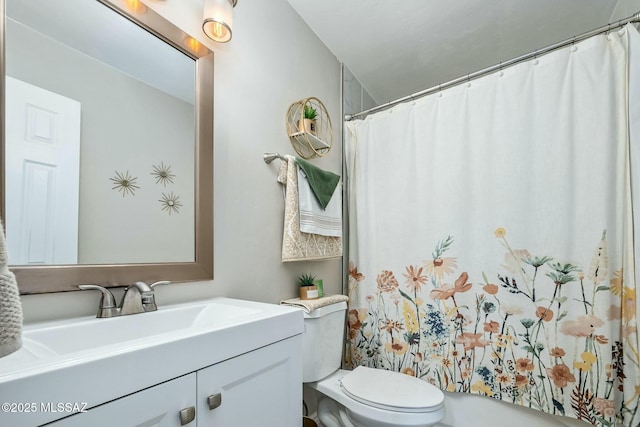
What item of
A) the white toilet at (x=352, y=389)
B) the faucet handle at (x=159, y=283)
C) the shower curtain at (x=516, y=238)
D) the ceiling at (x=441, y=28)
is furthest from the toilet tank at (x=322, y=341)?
the ceiling at (x=441, y=28)

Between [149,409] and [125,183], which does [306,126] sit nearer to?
[125,183]

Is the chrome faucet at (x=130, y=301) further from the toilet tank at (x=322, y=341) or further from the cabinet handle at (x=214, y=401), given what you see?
the toilet tank at (x=322, y=341)

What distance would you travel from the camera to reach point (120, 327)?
33.2 inches

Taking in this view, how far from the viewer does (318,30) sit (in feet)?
6.22

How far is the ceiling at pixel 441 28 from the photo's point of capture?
1.69 meters

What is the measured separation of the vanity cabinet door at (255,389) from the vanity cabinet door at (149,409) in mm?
33

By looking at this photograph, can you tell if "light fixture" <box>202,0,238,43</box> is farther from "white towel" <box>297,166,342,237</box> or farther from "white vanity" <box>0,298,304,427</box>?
"white vanity" <box>0,298,304,427</box>

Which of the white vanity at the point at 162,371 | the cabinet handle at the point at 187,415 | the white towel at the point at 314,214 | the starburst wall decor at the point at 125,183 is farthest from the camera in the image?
the white towel at the point at 314,214

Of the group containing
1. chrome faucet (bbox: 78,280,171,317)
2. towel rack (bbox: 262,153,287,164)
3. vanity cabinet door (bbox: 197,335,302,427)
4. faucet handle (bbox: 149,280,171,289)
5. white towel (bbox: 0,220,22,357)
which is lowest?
vanity cabinet door (bbox: 197,335,302,427)

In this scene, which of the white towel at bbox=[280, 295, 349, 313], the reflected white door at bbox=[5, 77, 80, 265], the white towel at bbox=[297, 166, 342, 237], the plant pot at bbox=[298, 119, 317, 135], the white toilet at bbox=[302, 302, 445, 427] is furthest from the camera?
the plant pot at bbox=[298, 119, 317, 135]

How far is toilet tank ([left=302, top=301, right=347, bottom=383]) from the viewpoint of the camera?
142 cm

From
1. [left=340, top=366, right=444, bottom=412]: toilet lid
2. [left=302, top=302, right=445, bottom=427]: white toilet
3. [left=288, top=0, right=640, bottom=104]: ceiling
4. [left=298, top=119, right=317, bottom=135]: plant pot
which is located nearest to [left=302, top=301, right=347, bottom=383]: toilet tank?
[left=302, top=302, right=445, bottom=427]: white toilet

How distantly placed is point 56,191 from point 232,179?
58 cm

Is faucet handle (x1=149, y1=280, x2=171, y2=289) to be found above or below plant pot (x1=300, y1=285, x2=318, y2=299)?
above
